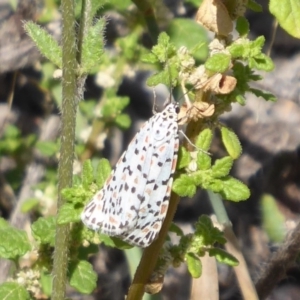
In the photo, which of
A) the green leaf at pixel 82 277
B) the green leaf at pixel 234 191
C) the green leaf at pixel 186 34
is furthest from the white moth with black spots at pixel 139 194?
the green leaf at pixel 186 34

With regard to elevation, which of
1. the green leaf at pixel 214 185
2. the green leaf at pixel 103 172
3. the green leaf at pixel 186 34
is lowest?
the green leaf at pixel 186 34

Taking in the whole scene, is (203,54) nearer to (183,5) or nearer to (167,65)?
(183,5)

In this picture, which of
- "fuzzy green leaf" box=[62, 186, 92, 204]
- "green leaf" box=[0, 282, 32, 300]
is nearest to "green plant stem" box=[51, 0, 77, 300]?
"fuzzy green leaf" box=[62, 186, 92, 204]

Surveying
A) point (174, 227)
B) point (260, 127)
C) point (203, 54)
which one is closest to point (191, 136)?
point (174, 227)

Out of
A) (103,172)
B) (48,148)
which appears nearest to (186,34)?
(48,148)

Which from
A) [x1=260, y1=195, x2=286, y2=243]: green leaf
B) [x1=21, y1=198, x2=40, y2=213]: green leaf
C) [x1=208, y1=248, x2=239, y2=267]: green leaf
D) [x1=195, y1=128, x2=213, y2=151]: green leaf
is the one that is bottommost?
[x1=260, y1=195, x2=286, y2=243]: green leaf

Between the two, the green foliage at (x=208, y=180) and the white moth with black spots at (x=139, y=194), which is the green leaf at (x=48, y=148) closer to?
the white moth with black spots at (x=139, y=194)

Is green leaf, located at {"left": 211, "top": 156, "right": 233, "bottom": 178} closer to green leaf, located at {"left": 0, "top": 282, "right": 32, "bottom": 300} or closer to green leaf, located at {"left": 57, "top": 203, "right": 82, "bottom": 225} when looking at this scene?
green leaf, located at {"left": 57, "top": 203, "right": 82, "bottom": 225}
